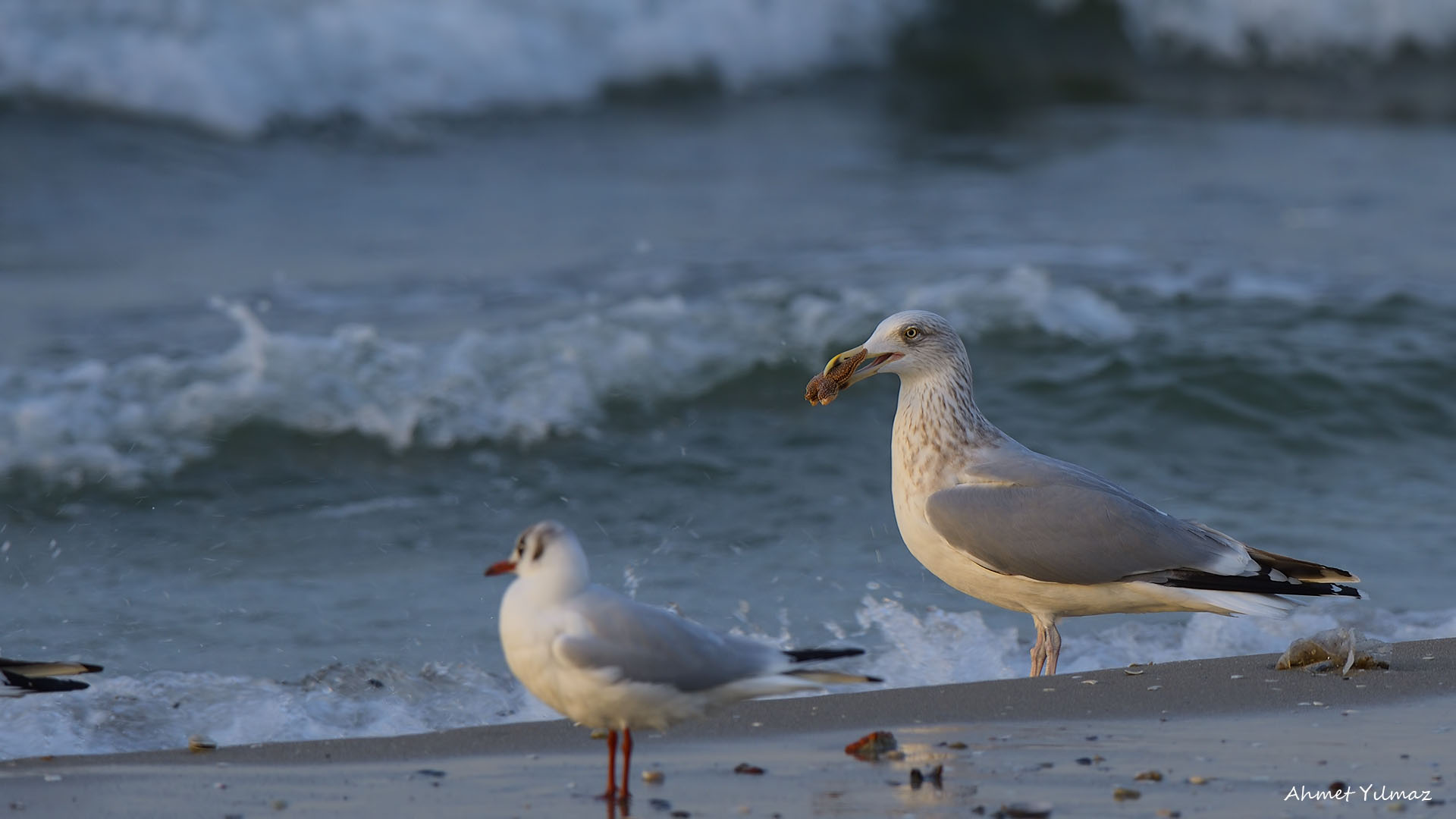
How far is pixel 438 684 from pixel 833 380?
1.52 m

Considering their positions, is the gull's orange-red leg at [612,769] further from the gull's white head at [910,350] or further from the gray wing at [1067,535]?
the gull's white head at [910,350]

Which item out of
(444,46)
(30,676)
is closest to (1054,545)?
(30,676)

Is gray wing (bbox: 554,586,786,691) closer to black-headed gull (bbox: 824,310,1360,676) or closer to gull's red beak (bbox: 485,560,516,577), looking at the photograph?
gull's red beak (bbox: 485,560,516,577)

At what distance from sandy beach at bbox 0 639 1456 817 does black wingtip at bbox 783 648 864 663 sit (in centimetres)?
29

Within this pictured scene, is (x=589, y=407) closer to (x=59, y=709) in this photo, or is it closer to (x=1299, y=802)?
(x=59, y=709)

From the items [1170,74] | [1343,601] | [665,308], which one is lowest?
[1343,601]

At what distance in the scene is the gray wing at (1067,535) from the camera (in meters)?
4.84

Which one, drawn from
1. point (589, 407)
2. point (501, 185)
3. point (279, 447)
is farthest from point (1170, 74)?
point (279, 447)

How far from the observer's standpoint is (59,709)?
450cm

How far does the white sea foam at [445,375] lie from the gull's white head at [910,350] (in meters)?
2.95

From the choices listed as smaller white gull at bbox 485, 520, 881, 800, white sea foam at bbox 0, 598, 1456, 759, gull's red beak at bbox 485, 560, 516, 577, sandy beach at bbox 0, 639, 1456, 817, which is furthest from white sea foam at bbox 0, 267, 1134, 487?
smaller white gull at bbox 485, 520, 881, 800

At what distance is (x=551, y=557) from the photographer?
11.8 ft

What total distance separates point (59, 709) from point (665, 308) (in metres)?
5.12

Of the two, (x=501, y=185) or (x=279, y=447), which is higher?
(x=501, y=185)
